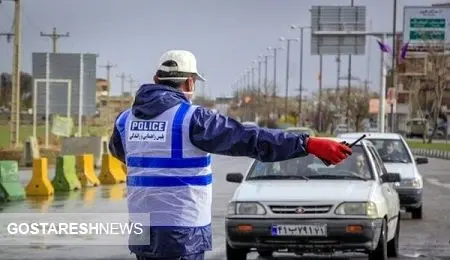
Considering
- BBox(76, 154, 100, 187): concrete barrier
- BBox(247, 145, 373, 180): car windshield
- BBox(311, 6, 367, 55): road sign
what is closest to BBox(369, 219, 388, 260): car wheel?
BBox(247, 145, 373, 180): car windshield

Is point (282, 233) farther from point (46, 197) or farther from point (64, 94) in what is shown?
point (64, 94)

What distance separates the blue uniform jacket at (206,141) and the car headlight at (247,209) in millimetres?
5749

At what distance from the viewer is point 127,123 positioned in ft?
18.2

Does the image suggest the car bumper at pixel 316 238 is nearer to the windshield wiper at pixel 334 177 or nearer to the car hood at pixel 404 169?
the windshield wiper at pixel 334 177

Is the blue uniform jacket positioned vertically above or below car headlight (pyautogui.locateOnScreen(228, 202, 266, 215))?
above

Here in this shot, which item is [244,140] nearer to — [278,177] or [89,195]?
[278,177]

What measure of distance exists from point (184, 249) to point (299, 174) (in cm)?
712

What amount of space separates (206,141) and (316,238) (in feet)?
19.4

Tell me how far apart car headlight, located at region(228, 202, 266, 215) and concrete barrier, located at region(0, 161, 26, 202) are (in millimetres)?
11092

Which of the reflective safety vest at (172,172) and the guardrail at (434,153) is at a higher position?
the reflective safety vest at (172,172)

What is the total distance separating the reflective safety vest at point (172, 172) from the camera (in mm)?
5305

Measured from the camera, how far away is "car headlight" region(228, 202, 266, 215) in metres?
11.2

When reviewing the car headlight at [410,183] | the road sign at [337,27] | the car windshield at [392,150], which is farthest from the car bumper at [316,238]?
the road sign at [337,27]

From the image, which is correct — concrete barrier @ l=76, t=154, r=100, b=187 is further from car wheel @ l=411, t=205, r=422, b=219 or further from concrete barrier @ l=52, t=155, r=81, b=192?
car wheel @ l=411, t=205, r=422, b=219
